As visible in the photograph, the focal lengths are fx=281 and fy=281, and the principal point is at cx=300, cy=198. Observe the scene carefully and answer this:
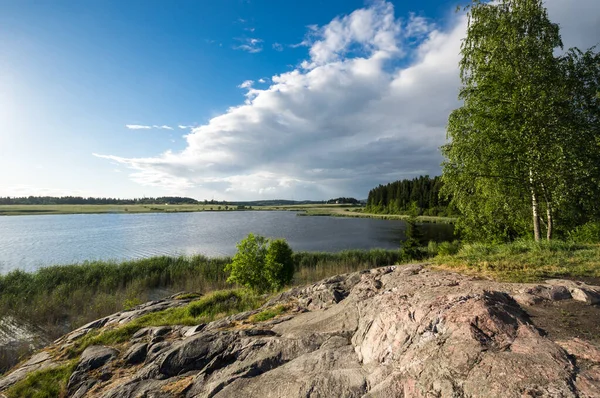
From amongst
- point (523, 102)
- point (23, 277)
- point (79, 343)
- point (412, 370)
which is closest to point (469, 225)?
point (523, 102)

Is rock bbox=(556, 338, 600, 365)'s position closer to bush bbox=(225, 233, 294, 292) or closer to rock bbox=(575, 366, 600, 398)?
rock bbox=(575, 366, 600, 398)

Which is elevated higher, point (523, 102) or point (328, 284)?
point (523, 102)

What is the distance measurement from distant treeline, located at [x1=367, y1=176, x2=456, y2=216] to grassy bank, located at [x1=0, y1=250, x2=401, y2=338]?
228 ft

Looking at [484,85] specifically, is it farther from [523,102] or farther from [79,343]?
[79,343]

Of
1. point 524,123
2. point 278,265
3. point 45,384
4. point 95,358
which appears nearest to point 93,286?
point 278,265

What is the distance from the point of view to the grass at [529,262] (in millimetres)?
6938

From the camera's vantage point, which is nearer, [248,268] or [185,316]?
[185,316]

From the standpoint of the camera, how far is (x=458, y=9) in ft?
51.1

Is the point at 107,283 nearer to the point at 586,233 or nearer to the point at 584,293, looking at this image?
the point at 584,293

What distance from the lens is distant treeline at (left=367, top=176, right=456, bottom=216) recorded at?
9681cm

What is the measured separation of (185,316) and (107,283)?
15.0 metres

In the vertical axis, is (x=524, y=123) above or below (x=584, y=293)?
above

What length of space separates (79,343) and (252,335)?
7.65 m

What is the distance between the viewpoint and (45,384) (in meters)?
7.44
